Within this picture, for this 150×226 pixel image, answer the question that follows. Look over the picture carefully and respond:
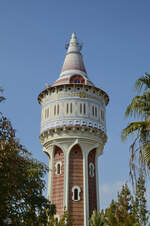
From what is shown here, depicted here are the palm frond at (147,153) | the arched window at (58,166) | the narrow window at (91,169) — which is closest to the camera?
the palm frond at (147,153)

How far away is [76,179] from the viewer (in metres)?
30.8

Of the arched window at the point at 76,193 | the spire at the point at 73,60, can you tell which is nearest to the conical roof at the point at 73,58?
the spire at the point at 73,60

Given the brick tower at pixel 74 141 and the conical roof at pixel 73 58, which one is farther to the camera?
the conical roof at pixel 73 58

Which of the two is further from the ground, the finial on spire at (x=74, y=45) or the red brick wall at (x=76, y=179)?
the finial on spire at (x=74, y=45)

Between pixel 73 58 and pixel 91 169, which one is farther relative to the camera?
pixel 73 58

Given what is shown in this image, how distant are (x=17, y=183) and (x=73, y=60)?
26.3 metres

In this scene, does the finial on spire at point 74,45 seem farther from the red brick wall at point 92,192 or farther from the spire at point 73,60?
the red brick wall at point 92,192

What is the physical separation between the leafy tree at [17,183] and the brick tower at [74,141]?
1206 centimetres

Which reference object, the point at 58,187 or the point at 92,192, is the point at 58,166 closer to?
the point at 58,187

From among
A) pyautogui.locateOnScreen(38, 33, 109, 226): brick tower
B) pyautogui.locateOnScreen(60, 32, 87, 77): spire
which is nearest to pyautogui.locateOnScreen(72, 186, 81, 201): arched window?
pyautogui.locateOnScreen(38, 33, 109, 226): brick tower

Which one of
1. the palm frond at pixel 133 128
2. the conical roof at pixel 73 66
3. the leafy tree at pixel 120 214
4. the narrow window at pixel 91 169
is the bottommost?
the leafy tree at pixel 120 214

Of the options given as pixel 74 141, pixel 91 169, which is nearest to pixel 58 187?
pixel 91 169

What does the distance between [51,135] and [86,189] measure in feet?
20.0

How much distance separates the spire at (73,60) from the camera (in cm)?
3669
